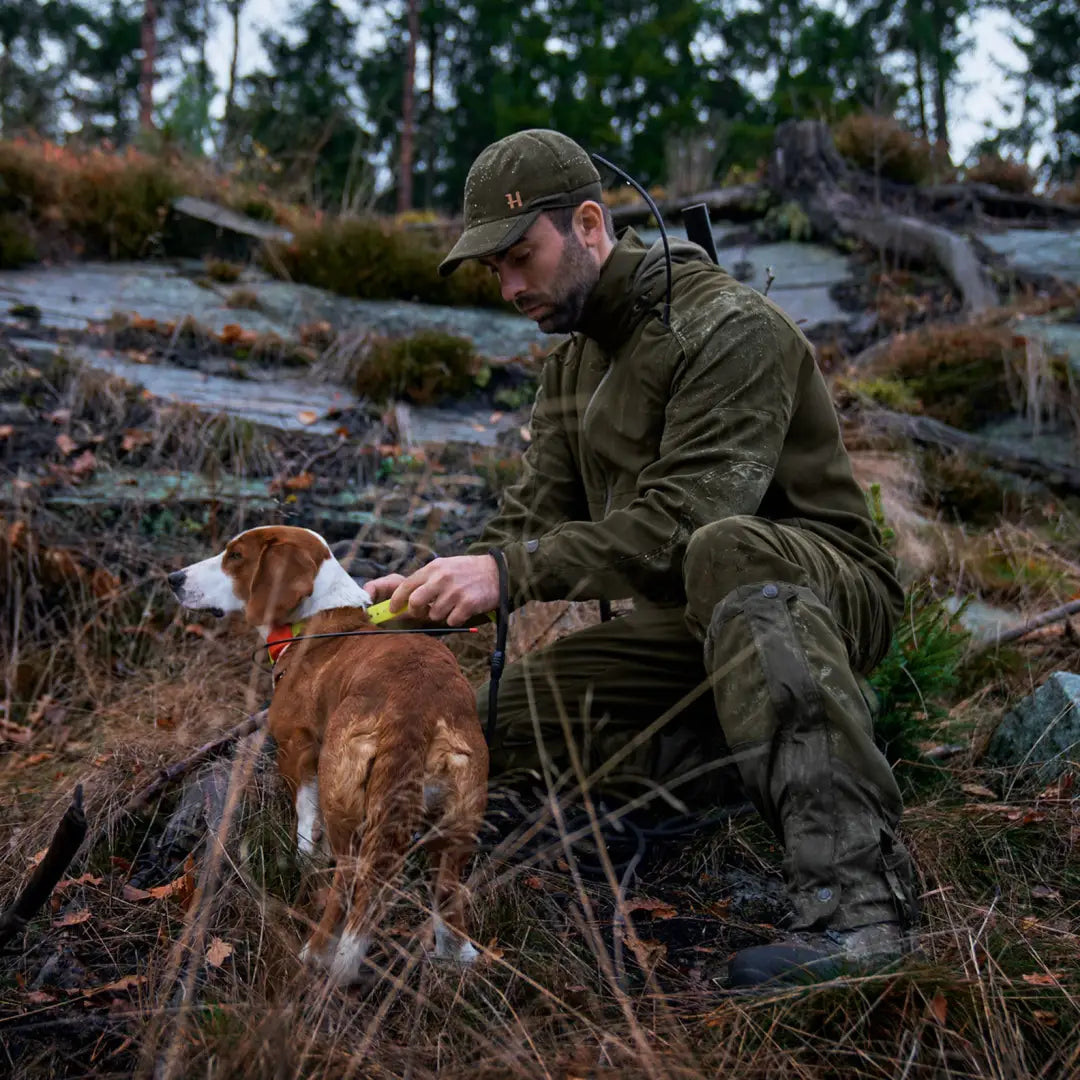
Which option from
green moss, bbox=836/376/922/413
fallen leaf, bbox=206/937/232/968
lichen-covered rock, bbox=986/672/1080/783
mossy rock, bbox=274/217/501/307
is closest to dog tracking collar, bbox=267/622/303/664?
fallen leaf, bbox=206/937/232/968

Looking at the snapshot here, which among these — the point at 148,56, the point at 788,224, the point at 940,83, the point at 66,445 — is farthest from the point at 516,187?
the point at 940,83

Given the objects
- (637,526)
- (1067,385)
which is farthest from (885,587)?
(1067,385)

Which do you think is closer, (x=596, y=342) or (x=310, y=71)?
(x=596, y=342)

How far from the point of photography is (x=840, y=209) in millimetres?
10992

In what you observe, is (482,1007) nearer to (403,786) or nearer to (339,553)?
(403,786)

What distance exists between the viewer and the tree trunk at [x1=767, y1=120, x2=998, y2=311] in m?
9.76

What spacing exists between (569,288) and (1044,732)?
6.96 ft

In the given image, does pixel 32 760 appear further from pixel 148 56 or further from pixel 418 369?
pixel 148 56

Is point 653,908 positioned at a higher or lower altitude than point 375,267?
lower

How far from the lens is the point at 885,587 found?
10.8 ft

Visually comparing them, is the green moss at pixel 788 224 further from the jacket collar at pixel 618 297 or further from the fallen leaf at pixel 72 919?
the fallen leaf at pixel 72 919

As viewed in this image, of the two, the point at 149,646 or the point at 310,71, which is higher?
the point at 310,71

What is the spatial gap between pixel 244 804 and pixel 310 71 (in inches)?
927

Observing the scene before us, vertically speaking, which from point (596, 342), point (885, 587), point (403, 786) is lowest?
point (403, 786)
